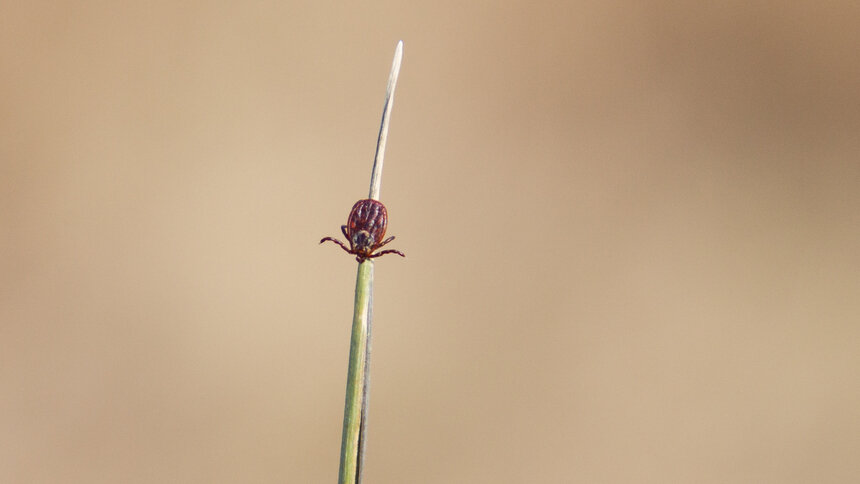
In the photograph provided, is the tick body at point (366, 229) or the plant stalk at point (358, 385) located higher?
the tick body at point (366, 229)

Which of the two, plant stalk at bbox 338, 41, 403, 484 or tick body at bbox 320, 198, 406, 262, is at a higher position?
tick body at bbox 320, 198, 406, 262
